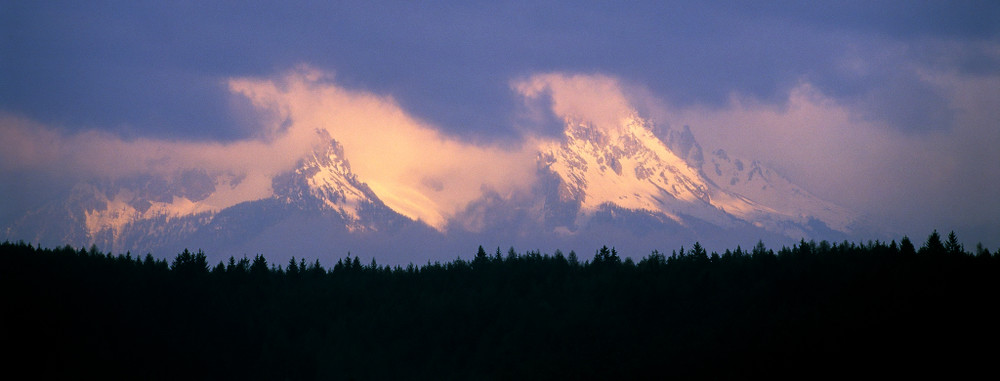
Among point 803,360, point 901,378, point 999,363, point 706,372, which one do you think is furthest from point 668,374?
point 999,363

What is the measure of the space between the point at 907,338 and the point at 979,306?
505 inches

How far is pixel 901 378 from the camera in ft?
583

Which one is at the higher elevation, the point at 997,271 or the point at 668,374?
the point at 997,271

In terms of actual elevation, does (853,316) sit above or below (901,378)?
above

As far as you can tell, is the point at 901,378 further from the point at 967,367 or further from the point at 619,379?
the point at 619,379

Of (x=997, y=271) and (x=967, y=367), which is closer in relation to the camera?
(x=967, y=367)

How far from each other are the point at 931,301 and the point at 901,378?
1827cm

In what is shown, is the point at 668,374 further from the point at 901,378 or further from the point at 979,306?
the point at 979,306

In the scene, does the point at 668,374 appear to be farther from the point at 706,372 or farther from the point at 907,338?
the point at 907,338

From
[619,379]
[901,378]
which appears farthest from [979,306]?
[619,379]

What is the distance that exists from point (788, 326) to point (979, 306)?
92.6 ft

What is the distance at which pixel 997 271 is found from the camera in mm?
195500

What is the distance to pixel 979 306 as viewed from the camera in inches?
7387

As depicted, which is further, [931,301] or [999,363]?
[931,301]
